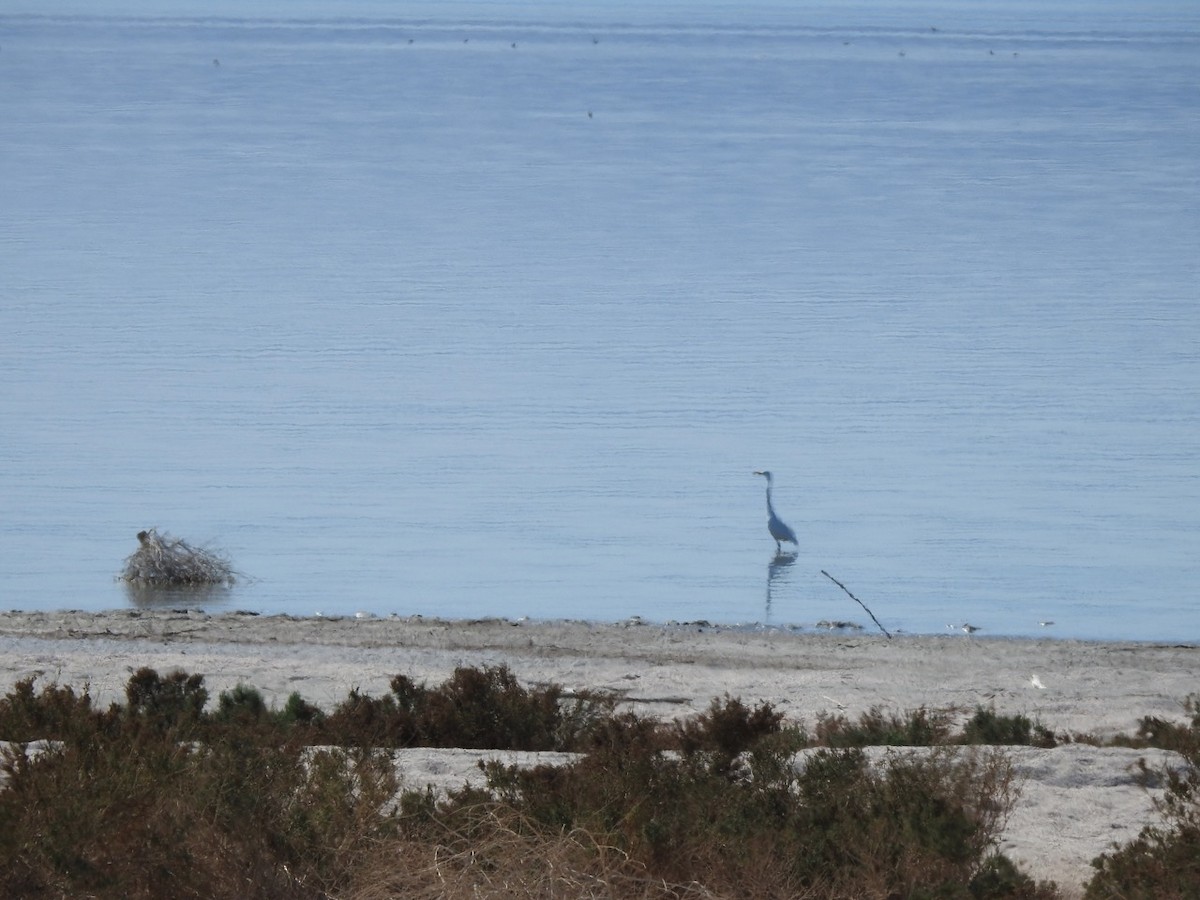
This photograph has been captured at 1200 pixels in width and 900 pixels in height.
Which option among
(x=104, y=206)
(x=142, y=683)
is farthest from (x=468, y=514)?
(x=104, y=206)

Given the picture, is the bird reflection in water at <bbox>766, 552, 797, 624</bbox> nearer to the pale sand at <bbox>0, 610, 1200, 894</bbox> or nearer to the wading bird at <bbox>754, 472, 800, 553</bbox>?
the wading bird at <bbox>754, 472, 800, 553</bbox>

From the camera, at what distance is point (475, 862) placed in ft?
17.7

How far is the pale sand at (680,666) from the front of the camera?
8.35m

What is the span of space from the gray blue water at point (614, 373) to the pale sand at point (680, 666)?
1.02 meters

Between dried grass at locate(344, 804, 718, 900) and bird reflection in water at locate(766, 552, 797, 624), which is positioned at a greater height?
bird reflection in water at locate(766, 552, 797, 624)

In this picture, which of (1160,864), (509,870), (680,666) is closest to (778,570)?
(680,666)

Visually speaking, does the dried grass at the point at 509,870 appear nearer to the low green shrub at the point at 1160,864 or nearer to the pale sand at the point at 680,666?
the low green shrub at the point at 1160,864

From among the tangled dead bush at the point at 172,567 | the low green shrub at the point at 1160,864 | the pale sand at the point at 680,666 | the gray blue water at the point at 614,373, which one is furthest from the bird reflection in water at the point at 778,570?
the low green shrub at the point at 1160,864

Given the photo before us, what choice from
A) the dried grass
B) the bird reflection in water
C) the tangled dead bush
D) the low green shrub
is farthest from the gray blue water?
the dried grass

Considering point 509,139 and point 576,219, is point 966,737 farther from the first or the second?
point 509,139

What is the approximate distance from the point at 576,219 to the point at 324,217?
578cm

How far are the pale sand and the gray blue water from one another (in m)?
1.02

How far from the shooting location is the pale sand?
8.35 m

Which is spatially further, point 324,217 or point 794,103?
point 794,103
